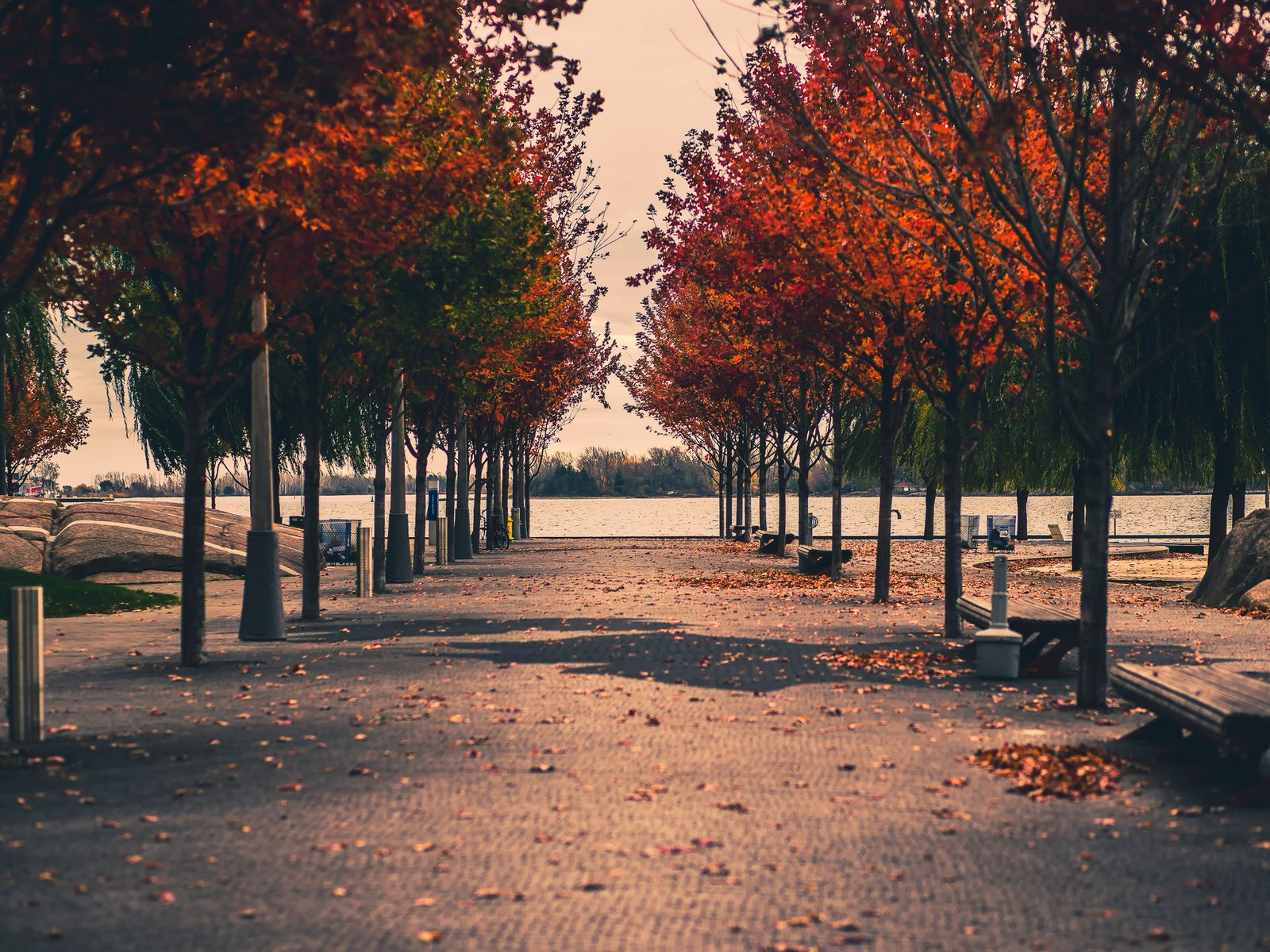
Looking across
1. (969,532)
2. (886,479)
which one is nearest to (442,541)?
(886,479)

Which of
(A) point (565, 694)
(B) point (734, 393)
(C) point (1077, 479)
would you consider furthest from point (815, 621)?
(B) point (734, 393)

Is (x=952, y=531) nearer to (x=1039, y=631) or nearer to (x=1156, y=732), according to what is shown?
(x=1039, y=631)

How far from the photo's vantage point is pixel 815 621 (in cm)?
1952

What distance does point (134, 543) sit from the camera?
3052 cm

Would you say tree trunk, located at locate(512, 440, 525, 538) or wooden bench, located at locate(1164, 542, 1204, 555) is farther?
tree trunk, located at locate(512, 440, 525, 538)

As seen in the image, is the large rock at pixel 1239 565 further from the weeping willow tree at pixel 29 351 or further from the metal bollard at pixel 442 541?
the weeping willow tree at pixel 29 351

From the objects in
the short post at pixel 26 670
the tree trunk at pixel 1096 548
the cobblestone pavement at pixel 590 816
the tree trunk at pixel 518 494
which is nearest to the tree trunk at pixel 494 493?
the tree trunk at pixel 518 494

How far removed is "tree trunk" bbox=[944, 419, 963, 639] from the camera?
17.4 metres

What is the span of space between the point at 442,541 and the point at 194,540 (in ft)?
72.5

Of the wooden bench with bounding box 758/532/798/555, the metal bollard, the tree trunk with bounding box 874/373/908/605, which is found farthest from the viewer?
the wooden bench with bounding box 758/532/798/555

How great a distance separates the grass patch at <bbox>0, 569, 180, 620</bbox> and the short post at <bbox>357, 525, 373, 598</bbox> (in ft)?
9.94

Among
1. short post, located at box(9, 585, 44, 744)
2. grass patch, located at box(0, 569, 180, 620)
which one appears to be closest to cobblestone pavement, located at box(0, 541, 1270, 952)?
short post, located at box(9, 585, 44, 744)

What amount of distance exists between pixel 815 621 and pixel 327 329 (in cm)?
786

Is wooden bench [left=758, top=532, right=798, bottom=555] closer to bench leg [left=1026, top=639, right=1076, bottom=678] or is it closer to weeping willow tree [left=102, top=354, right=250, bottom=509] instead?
weeping willow tree [left=102, top=354, right=250, bottom=509]
